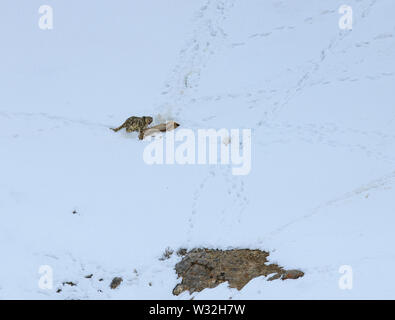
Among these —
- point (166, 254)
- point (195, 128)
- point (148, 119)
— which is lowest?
point (166, 254)

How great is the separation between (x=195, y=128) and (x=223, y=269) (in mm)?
4892

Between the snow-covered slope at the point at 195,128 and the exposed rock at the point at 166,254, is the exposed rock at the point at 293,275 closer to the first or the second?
the snow-covered slope at the point at 195,128

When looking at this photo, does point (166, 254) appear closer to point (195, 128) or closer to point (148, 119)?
point (195, 128)

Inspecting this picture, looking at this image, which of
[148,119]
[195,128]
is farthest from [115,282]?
[148,119]

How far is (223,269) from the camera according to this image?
10.2 metres

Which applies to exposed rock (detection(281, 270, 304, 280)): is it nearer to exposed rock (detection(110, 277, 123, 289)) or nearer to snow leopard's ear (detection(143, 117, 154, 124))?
exposed rock (detection(110, 277, 123, 289))

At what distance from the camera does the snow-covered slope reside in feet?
34.4

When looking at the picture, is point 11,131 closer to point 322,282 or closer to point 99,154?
point 99,154

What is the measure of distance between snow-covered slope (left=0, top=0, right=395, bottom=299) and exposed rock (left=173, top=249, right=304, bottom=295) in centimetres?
18

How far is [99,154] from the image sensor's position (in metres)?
13.8

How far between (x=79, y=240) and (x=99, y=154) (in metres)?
2.95

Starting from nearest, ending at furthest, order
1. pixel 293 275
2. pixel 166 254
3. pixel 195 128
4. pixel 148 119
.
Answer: pixel 293 275 → pixel 166 254 → pixel 195 128 → pixel 148 119

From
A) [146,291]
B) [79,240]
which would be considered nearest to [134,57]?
[79,240]

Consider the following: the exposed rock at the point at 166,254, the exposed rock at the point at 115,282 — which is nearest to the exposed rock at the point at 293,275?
the exposed rock at the point at 166,254
